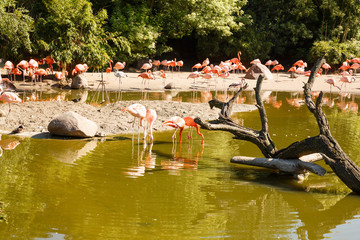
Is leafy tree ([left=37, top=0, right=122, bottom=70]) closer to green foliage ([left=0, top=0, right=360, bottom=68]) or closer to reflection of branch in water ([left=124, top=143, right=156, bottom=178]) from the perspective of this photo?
green foliage ([left=0, top=0, right=360, bottom=68])

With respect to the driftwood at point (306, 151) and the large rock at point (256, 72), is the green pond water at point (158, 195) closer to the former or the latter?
the driftwood at point (306, 151)

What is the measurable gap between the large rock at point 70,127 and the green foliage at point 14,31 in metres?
6.30

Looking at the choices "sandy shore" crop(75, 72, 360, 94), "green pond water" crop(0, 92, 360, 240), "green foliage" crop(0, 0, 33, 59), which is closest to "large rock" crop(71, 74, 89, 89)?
"sandy shore" crop(75, 72, 360, 94)

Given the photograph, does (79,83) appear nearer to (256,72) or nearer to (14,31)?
(14,31)

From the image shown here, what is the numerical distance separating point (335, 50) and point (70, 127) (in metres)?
16.9

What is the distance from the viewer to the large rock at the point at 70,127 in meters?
8.62

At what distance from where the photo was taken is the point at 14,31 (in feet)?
47.1

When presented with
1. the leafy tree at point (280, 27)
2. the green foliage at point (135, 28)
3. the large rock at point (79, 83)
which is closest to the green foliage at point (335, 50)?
the leafy tree at point (280, 27)

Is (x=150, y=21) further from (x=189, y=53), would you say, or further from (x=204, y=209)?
(x=204, y=209)

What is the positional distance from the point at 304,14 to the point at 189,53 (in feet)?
20.7

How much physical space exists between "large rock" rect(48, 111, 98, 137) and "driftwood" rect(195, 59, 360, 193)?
2636 mm

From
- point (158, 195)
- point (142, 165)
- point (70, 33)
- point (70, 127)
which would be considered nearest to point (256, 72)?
point (70, 33)

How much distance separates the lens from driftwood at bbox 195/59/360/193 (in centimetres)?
603

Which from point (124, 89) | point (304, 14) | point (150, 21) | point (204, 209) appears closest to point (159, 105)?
point (124, 89)
